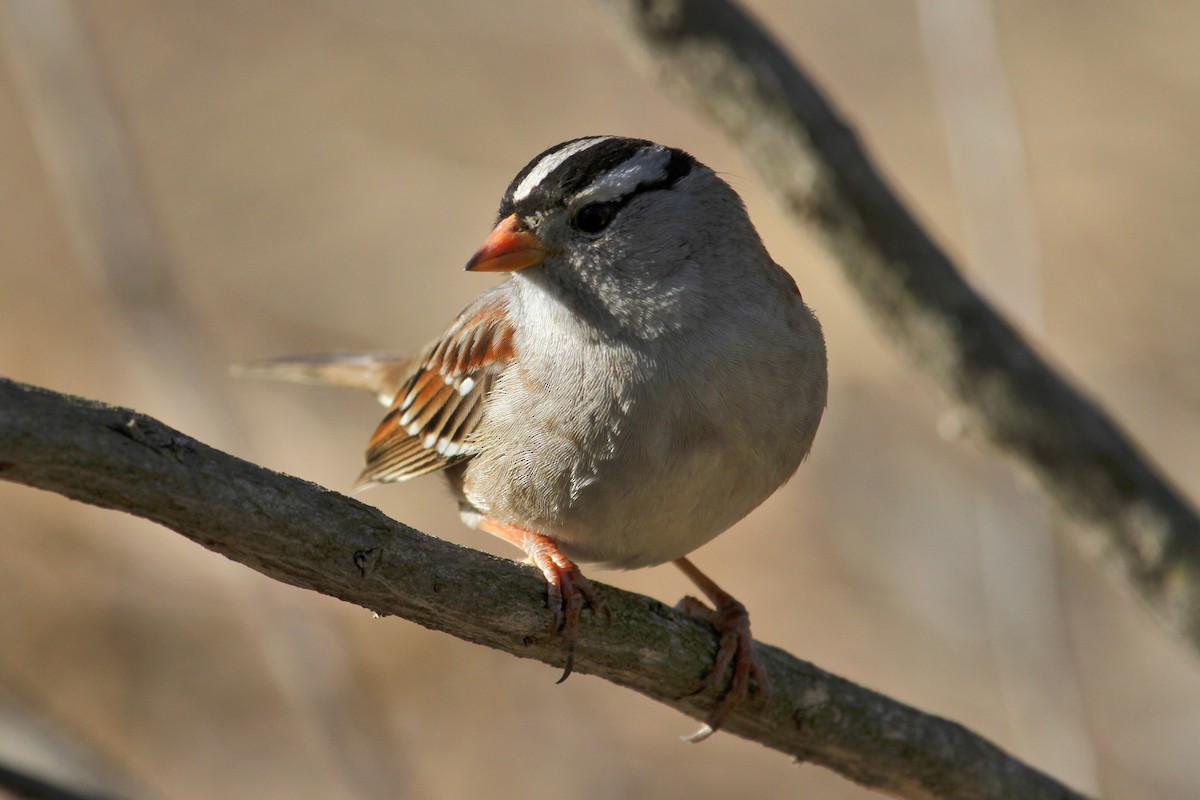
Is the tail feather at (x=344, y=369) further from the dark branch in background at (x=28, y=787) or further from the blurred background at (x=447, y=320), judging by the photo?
the dark branch in background at (x=28, y=787)

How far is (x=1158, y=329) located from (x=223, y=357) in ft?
20.7

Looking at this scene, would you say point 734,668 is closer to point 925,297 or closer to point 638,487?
point 638,487

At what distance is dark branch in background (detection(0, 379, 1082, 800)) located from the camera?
2.05m

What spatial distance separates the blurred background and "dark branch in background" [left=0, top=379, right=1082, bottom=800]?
1125 mm

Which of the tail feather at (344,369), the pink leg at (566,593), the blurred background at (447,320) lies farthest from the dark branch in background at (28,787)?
the tail feather at (344,369)

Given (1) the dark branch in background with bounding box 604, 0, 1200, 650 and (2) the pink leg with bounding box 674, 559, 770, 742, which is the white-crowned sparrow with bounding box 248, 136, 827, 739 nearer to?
(2) the pink leg with bounding box 674, 559, 770, 742

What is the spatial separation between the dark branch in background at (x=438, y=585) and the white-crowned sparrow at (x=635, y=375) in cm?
13

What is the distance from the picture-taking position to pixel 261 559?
2326 millimetres

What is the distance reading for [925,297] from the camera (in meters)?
3.94

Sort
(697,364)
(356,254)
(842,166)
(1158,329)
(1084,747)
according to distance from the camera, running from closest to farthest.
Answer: (697,364), (842,166), (1084,747), (1158,329), (356,254)

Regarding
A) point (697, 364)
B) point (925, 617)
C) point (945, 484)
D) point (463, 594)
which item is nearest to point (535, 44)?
point (945, 484)

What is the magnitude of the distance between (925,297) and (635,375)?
1.14m

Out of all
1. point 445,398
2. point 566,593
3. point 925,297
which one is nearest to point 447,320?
point 445,398

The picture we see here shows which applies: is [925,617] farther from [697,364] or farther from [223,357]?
[223,357]
